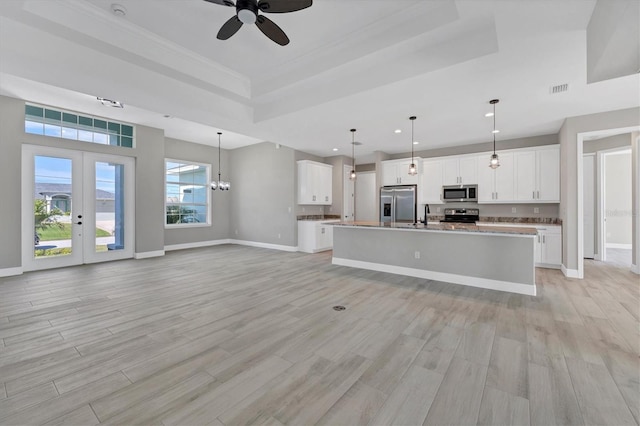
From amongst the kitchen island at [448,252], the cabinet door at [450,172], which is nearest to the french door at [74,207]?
the kitchen island at [448,252]

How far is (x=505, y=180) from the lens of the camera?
613cm

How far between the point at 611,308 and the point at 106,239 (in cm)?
898

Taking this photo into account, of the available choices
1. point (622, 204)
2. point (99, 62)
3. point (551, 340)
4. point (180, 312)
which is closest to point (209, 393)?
point (180, 312)

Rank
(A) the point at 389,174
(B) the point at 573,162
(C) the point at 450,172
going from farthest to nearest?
(A) the point at 389,174, (C) the point at 450,172, (B) the point at 573,162

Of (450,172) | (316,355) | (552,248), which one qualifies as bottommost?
(316,355)

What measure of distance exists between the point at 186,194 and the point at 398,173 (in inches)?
249

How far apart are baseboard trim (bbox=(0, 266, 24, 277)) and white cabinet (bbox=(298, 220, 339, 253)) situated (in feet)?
18.4

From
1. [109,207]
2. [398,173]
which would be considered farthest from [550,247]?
[109,207]

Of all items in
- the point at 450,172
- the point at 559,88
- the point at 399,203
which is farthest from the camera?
the point at 399,203

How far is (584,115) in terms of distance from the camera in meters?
4.60

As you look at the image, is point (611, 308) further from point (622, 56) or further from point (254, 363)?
point (254, 363)

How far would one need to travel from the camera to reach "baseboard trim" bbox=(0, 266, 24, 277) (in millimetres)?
4761

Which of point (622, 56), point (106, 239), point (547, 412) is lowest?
point (547, 412)

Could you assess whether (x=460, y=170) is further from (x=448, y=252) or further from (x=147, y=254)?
(x=147, y=254)
